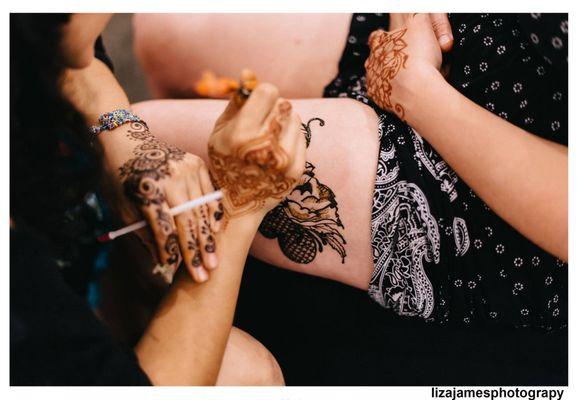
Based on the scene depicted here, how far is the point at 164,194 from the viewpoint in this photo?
67 centimetres

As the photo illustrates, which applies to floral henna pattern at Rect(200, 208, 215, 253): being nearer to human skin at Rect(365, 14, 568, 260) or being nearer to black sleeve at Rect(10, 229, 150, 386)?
black sleeve at Rect(10, 229, 150, 386)

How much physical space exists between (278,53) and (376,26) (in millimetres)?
206

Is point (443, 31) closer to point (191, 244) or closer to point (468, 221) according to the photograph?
A: point (468, 221)

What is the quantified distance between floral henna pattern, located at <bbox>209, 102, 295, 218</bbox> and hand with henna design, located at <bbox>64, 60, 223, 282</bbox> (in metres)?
0.02

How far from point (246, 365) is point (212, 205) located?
297mm

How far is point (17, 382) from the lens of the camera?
0.55m

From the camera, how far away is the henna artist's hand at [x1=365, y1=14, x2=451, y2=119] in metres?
0.73

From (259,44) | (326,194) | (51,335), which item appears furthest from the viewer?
(259,44)

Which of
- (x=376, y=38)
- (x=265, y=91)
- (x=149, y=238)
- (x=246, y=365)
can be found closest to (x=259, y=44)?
(x=376, y=38)

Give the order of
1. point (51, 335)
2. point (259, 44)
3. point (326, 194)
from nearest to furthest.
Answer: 1. point (51, 335)
2. point (326, 194)
3. point (259, 44)

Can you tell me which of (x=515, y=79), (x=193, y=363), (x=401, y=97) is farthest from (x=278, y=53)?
(x=193, y=363)

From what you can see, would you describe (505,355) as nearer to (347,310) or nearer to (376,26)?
(347,310)

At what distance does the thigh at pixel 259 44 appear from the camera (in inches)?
36.0

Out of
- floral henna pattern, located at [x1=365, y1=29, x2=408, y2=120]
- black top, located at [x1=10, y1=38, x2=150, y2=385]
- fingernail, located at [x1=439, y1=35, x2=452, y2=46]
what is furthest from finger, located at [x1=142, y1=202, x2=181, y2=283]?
fingernail, located at [x1=439, y1=35, x2=452, y2=46]
